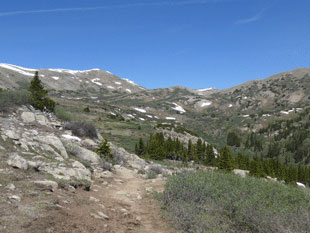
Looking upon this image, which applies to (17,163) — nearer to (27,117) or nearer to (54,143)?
(54,143)

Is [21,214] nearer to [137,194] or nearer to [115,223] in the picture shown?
[115,223]

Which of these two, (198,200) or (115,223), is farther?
(198,200)

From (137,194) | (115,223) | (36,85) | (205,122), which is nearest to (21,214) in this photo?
(115,223)

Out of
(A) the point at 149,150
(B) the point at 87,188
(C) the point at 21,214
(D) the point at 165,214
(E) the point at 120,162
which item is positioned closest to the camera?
(C) the point at 21,214

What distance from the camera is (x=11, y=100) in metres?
21.5

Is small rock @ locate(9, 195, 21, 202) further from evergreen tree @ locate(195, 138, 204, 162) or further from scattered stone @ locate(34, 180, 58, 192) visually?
evergreen tree @ locate(195, 138, 204, 162)

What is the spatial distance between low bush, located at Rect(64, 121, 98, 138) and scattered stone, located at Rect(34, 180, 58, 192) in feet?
45.5

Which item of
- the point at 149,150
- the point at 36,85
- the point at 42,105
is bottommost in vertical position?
the point at 149,150

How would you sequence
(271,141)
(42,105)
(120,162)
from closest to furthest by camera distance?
(120,162), (42,105), (271,141)

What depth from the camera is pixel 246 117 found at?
620ft

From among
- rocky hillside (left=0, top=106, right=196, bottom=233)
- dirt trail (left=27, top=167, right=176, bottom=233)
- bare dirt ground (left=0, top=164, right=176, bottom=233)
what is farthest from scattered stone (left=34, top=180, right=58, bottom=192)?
dirt trail (left=27, top=167, right=176, bottom=233)

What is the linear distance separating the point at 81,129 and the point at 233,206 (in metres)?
18.4

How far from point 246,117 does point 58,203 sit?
201 meters

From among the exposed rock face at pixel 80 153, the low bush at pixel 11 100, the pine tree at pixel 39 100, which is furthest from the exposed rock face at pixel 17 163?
the pine tree at pixel 39 100
